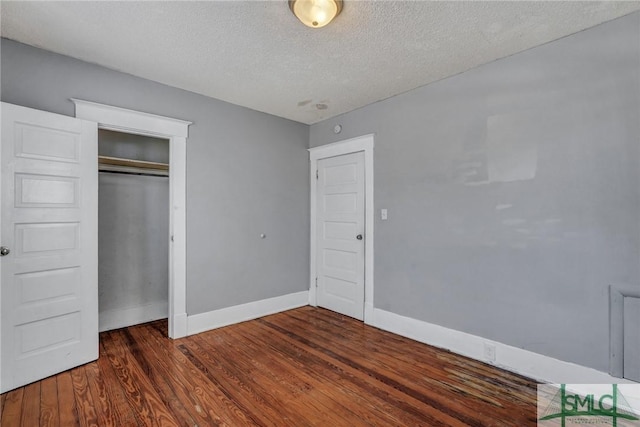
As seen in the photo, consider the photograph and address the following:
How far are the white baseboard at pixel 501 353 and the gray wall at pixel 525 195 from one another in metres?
0.07

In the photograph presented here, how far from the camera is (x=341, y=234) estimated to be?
3.85 metres

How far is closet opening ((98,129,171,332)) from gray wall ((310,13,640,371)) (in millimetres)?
2728

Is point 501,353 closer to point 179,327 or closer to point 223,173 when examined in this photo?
point 179,327

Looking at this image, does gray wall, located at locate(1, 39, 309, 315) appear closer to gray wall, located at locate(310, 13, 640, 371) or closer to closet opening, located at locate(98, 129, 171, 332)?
closet opening, located at locate(98, 129, 171, 332)

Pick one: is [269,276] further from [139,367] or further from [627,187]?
[627,187]

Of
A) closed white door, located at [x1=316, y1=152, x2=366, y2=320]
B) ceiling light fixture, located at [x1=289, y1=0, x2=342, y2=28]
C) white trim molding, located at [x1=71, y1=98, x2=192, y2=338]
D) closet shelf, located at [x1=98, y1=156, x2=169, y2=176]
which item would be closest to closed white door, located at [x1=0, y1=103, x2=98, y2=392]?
white trim molding, located at [x1=71, y1=98, x2=192, y2=338]

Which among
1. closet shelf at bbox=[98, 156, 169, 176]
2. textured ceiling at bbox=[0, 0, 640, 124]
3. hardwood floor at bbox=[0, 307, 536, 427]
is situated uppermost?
textured ceiling at bbox=[0, 0, 640, 124]

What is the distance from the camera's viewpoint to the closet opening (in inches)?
129

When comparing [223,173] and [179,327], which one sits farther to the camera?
[223,173]

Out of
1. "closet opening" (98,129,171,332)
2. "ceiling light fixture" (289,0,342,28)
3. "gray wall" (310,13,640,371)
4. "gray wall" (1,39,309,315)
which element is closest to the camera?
"ceiling light fixture" (289,0,342,28)

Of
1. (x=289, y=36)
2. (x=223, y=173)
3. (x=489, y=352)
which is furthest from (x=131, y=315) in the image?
(x=489, y=352)

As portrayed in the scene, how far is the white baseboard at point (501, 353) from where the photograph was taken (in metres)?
2.11

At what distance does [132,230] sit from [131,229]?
2cm

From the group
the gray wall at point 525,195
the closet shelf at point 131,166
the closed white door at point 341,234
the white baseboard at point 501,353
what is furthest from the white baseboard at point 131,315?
the gray wall at point 525,195
